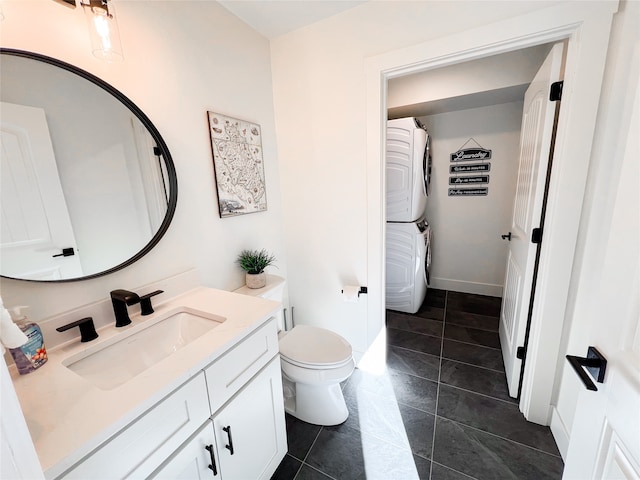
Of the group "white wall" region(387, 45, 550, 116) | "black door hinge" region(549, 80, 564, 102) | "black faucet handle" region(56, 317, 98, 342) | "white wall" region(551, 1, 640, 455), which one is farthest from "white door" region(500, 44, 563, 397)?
"black faucet handle" region(56, 317, 98, 342)

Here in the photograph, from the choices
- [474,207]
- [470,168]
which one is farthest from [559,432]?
[470,168]

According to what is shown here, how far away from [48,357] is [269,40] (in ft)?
6.79

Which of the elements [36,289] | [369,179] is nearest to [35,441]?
[36,289]

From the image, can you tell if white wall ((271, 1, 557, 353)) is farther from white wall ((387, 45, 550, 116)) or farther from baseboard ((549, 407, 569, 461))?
baseboard ((549, 407, 569, 461))

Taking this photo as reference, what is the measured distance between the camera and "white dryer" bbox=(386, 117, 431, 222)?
2453mm

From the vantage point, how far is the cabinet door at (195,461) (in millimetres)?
788

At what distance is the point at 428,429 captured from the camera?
154 centimetres

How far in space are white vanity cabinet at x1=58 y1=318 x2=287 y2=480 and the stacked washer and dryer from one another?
72.2 inches

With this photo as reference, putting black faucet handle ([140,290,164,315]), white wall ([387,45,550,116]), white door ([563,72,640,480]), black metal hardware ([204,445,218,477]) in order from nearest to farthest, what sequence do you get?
white door ([563,72,640,480]) → black metal hardware ([204,445,218,477]) → black faucet handle ([140,290,164,315]) → white wall ([387,45,550,116])

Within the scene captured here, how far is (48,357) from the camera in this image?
3.01 ft

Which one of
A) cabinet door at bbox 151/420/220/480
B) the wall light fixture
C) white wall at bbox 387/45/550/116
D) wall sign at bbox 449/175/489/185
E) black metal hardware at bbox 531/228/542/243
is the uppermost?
white wall at bbox 387/45/550/116

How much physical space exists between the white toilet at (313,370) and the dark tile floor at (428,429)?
8 centimetres

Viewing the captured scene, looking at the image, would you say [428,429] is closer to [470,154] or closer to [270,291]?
[270,291]

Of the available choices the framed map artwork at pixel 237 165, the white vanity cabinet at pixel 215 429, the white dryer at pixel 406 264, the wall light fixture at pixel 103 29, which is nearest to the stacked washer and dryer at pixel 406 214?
the white dryer at pixel 406 264
